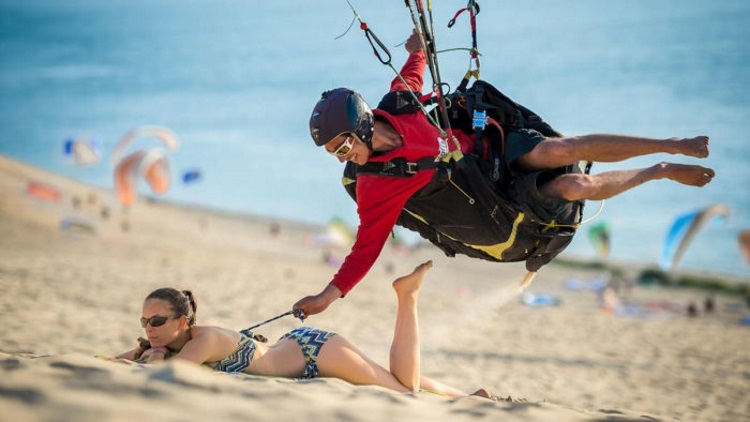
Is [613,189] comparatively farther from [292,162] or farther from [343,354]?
[292,162]

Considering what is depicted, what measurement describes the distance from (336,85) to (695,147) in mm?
44658

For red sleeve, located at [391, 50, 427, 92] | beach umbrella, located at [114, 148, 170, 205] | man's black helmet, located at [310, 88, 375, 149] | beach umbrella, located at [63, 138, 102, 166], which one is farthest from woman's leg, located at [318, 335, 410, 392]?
beach umbrella, located at [63, 138, 102, 166]

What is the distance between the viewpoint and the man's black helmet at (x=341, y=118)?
406 cm

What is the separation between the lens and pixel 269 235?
24297mm

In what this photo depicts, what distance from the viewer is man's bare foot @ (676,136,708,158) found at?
13.1 feet

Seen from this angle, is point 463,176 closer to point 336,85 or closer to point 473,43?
point 473,43

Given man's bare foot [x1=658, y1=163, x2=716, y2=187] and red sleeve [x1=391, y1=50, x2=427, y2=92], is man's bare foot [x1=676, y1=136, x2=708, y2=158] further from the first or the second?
red sleeve [x1=391, y1=50, x2=427, y2=92]

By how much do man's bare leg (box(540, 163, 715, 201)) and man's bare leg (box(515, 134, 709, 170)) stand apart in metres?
0.08

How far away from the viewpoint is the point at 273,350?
14.0 ft

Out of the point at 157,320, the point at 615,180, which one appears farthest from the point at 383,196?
the point at 157,320

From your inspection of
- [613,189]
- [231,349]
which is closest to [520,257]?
[613,189]

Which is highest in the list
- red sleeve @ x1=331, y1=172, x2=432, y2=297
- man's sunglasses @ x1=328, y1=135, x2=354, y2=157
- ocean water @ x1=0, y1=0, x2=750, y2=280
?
ocean water @ x1=0, y1=0, x2=750, y2=280

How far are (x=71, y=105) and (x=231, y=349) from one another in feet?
183

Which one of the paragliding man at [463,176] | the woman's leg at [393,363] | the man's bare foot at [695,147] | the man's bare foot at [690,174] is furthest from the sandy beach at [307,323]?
the man's bare foot at [695,147]
